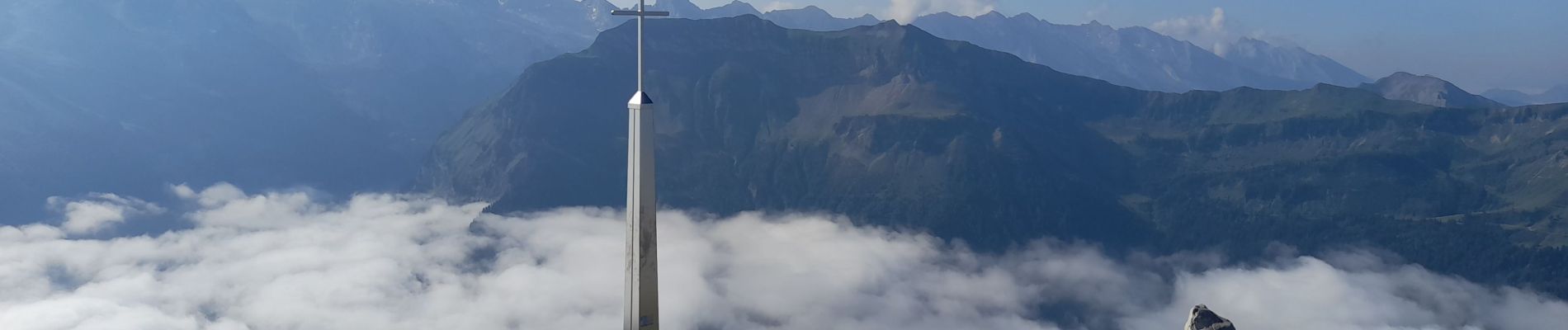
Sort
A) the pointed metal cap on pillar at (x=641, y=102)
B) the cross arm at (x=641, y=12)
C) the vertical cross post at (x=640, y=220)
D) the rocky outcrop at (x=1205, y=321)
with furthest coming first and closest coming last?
the rocky outcrop at (x=1205, y=321), the cross arm at (x=641, y=12), the vertical cross post at (x=640, y=220), the pointed metal cap on pillar at (x=641, y=102)

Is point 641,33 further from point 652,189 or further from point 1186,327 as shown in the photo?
point 1186,327

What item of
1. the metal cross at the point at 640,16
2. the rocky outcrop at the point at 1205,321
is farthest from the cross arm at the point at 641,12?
Result: the rocky outcrop at the point at 1205,321

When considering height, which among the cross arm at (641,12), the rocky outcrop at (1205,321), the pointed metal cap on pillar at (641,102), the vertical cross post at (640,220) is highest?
the cross arm at (641,12)

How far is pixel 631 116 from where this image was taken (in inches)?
1491

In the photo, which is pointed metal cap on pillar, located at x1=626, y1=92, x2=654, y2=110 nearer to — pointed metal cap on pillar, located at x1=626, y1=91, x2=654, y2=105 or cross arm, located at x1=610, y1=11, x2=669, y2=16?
pointed metal cap on pillar, located at x1=626, y1=91, x2=654, y2=105

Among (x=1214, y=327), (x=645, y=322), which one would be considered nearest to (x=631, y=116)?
(x=645, y=322)

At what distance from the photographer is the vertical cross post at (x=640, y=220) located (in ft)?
122

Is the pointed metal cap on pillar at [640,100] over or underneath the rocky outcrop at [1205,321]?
underneath

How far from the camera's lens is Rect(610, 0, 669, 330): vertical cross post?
37.2m

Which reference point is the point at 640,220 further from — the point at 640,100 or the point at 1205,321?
the point at 1205,321

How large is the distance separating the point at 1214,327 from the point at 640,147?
8147cm

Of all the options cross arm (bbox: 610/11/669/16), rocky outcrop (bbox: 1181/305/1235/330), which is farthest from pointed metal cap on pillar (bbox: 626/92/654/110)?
rocky outcrop (bbox: 1181/305/1235/330)

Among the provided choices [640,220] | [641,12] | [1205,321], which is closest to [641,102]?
[640,220]

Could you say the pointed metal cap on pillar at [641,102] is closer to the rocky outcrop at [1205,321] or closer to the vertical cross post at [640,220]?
the vertical cross post at [640,220]
